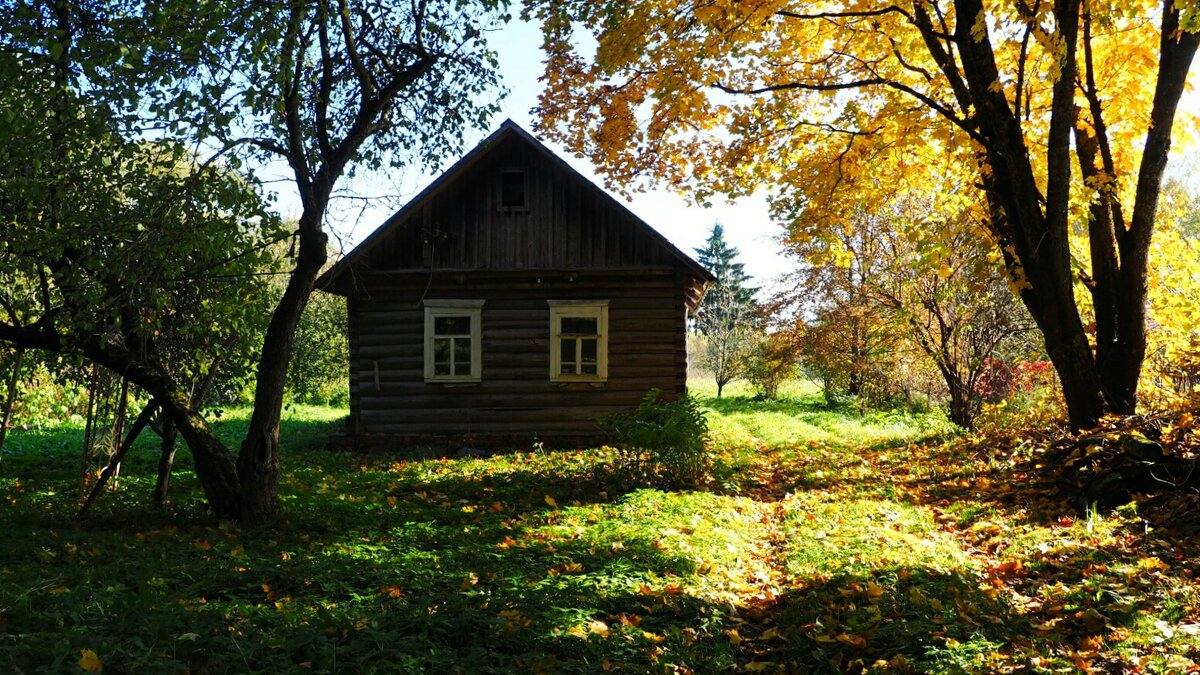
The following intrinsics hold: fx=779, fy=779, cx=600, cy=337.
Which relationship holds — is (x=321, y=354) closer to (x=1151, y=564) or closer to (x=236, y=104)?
(x=236, y=104)

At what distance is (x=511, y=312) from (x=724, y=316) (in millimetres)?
30864

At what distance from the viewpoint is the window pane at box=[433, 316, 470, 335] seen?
1773 centimetres

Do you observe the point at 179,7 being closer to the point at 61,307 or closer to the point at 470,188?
the point at 61,307

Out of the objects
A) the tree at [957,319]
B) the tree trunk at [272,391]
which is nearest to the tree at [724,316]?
the tree at [957,319]

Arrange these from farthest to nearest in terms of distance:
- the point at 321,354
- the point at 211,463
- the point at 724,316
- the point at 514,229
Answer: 1. the point at 724,316
2. the point at 321,354
3. the point at 514,229
4. the point at 211,463

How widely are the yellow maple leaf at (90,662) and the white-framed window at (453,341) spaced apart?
44.5ft

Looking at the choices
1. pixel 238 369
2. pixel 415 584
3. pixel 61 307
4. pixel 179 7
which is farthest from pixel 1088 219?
pixel 61 307

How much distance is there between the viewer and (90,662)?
3.83m

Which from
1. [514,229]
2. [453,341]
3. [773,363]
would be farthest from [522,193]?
[773,363]

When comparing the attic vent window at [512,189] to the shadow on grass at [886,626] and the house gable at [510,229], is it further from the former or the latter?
the shadow on grass at [886,626]

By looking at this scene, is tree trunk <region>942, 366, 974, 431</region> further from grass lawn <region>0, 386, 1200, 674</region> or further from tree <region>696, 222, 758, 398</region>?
tree <region>696, 222, 758, 398</region>

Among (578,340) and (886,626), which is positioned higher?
(578,340)

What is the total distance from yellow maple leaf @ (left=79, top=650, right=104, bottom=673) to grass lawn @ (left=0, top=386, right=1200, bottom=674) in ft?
0.16

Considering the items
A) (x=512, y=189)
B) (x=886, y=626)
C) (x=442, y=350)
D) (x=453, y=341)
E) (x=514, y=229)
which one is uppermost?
(x=512, y=189)
